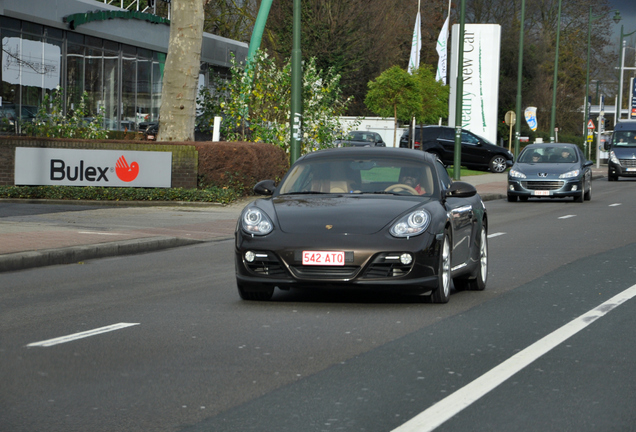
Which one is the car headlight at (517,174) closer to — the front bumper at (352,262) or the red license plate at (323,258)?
the front bumper at (352,262)

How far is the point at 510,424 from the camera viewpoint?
514 cm

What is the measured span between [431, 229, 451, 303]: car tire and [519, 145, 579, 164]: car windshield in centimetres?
2058

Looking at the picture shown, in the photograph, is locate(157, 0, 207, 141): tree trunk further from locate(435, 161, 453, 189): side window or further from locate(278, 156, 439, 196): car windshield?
locate(278, 156, 439, 196): car windshield

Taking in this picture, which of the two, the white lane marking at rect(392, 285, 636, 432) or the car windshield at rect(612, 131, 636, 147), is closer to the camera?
the white lane marking at rect(392, 285, 636, 432)

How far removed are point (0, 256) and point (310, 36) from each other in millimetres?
44542

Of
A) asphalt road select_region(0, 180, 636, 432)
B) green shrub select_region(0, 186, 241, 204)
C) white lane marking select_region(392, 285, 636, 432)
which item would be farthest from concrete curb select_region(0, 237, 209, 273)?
green shrub select_region(0, 186, 241, 204)

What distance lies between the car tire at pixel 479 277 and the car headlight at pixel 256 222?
228 cm

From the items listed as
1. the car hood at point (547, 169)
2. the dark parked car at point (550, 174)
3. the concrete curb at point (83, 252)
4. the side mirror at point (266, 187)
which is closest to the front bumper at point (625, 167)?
the dark parked car at point (550, 174)

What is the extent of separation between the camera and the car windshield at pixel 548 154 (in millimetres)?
29273

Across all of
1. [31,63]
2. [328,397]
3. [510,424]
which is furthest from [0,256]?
[31,63]

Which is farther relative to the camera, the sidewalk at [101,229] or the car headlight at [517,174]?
the car headlight at [517,174]

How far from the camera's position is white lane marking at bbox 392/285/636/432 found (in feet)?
16.9

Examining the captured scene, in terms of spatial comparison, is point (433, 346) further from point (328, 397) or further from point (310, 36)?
point (310, 36)

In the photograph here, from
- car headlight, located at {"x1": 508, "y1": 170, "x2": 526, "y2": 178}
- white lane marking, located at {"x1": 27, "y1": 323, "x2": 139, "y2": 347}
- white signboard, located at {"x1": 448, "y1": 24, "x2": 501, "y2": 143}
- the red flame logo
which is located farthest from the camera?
white signboard, located at {"x1": 448, "y1": 24, "x2": 501, "y2": 143}
